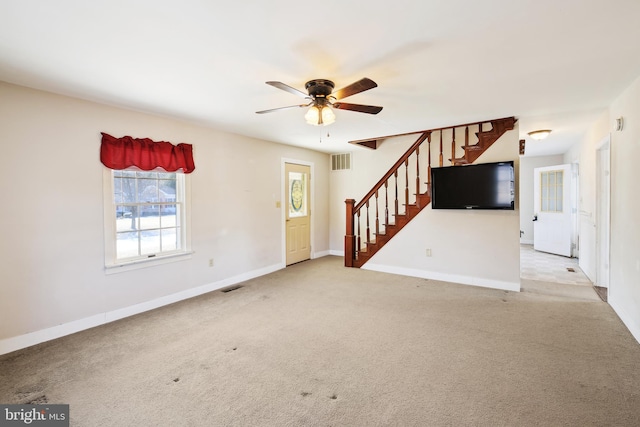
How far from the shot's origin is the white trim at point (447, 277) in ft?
14.5

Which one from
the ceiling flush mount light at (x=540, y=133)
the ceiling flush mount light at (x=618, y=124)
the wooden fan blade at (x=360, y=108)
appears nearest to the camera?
the wooden fan blade at (x=360, y=108)

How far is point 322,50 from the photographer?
2.24 meters

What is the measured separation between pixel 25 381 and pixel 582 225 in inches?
308

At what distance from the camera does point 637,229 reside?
2.83 metres

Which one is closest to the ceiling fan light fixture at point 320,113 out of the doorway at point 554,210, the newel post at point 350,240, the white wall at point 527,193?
the newel post at point 350,240

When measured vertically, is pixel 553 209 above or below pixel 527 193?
below

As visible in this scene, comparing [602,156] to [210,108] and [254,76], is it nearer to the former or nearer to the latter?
[254,76]

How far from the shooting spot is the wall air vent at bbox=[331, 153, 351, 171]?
22.1ft

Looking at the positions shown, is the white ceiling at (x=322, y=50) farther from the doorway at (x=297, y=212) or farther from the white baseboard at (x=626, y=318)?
the doorway at (x=297, y=212)

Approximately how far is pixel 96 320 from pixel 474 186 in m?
5.21

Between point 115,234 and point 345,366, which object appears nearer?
point 345,366

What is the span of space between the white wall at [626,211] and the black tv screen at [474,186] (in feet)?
3.54

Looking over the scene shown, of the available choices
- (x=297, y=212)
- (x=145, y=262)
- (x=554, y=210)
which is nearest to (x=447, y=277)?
(x=297, y=212)

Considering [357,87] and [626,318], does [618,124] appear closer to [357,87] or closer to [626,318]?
[626,318]
